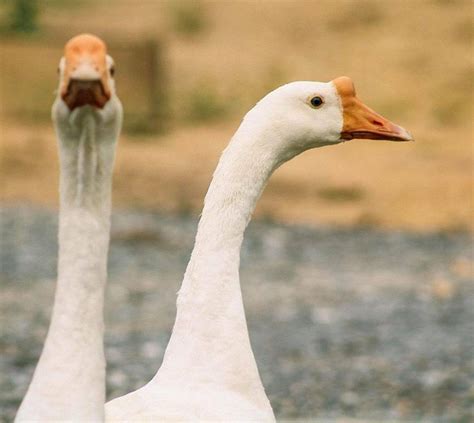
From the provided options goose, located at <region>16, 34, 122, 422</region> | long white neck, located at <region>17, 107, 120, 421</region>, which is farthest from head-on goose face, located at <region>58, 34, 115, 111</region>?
long white neck, located at <region>17, 107, 120, 421</region>

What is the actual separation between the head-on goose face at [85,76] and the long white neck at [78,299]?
0.26m

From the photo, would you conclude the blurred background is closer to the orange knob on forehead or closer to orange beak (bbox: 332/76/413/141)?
orange beak (bbox: 332/76/413/141)

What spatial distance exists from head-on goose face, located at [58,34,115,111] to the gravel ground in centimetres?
530

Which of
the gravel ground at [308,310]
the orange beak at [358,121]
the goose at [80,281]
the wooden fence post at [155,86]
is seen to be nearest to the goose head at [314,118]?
the orange beak at [358,121]

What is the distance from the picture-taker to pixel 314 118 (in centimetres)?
543

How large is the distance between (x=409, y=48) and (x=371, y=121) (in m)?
23.9

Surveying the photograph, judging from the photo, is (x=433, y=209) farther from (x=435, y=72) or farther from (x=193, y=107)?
(x=435, y=72)

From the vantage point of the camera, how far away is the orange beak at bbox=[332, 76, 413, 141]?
18.2ft

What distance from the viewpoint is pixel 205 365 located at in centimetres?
507

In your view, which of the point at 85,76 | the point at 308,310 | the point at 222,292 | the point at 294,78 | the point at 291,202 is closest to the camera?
the point at 85,76

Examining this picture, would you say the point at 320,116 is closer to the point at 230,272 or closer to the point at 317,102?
the point at 317,102

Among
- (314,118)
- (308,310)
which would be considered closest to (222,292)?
(314,118)

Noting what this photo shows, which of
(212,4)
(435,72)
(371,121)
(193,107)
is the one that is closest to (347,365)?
(371,121)

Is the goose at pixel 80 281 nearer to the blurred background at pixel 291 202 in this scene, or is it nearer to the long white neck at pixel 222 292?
the long white neck at pixel 222 292
